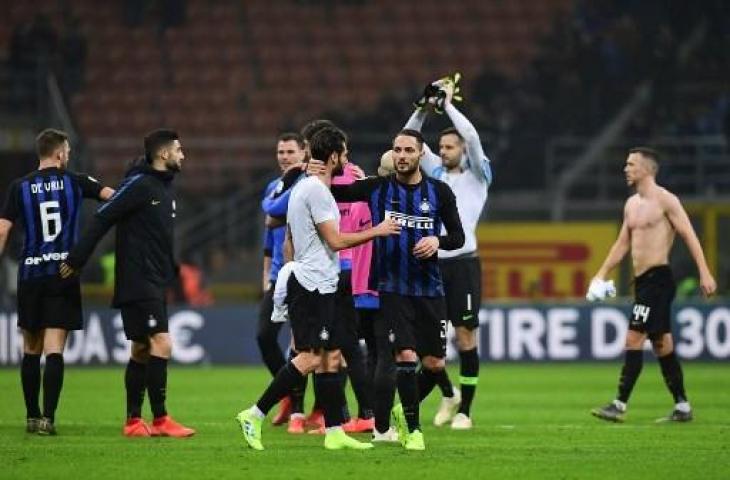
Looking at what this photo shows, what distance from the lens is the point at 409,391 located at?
32.6 feet

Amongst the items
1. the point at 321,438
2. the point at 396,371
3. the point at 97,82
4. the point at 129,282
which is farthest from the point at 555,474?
the point at 97,82

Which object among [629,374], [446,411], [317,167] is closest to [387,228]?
[317,167]

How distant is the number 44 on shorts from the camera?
1266 centimetres

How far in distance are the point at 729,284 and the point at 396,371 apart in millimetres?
13173

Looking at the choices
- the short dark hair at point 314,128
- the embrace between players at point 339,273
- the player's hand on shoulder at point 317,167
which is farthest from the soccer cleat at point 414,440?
the short dark hair at point 314,128

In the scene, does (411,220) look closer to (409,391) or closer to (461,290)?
(409,391)

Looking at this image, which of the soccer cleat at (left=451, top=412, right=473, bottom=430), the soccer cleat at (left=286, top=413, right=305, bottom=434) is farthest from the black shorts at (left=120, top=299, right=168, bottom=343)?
the soccer cleat at (left=451, top=412, right=473, bottom=430)

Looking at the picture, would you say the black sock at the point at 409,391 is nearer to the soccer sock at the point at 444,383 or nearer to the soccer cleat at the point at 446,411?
the soccer sock at the point at 444,383

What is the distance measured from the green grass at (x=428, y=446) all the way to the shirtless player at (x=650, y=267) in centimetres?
47

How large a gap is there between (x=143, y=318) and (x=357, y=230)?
161cm

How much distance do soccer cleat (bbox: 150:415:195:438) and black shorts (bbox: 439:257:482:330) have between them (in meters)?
2.23

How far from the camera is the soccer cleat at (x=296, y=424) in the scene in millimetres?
11500

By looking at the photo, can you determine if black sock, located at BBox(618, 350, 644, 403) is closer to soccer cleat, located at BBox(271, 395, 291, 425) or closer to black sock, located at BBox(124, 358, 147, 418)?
soccer cleat, located at BBox(271, 395, 291, 425)

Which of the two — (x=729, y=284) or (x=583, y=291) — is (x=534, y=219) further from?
(x=729, y=284)
